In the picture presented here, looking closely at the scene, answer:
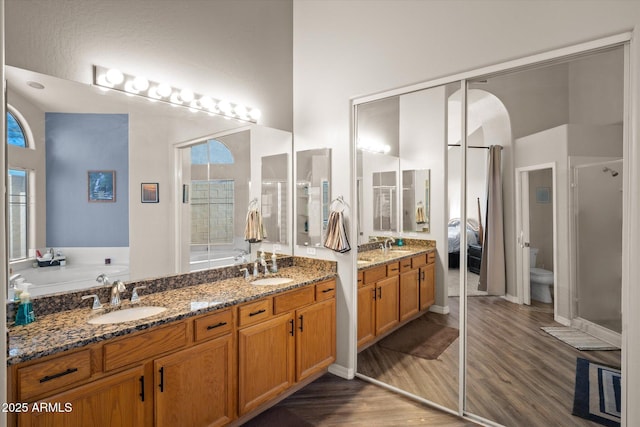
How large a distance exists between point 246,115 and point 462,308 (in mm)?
2150

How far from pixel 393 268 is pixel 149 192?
1916mm

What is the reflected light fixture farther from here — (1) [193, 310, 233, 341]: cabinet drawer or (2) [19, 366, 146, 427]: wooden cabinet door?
(2) [19, 366, 146, 427]: wooden cabinet door

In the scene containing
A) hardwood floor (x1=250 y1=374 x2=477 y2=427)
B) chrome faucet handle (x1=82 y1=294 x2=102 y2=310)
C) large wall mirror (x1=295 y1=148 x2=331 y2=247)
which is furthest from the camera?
large wall mirror (x1=295 y1=148 x2=331 y2=247)

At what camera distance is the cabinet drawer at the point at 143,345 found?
5.46ft

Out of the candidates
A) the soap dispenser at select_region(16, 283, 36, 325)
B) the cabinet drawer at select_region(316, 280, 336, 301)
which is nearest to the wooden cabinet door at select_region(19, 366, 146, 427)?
the soap dispenser at select_region(16, 283, 36, 325)

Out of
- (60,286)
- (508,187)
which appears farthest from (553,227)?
(60,286)

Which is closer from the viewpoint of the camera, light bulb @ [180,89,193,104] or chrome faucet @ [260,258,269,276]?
light bulb @ [180,89,193,104]

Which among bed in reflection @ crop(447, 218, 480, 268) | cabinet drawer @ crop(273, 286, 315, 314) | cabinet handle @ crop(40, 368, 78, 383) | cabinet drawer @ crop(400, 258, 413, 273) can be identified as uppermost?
bed in reflection @ crop(447, 218, 480, 268)

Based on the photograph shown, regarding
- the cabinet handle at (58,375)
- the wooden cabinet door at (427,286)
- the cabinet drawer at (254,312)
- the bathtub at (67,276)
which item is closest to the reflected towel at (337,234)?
the wooden cabinet door at (427,286)

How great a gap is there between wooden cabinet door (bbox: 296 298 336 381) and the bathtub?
123cm

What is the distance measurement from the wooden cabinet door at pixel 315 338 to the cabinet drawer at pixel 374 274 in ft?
1.09

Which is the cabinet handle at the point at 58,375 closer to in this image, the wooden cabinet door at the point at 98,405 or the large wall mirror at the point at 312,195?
the wooden cabinet door at the point at 98,405

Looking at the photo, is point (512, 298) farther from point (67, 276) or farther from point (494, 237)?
point (67, 276)

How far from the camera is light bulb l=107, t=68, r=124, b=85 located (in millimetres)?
2107
